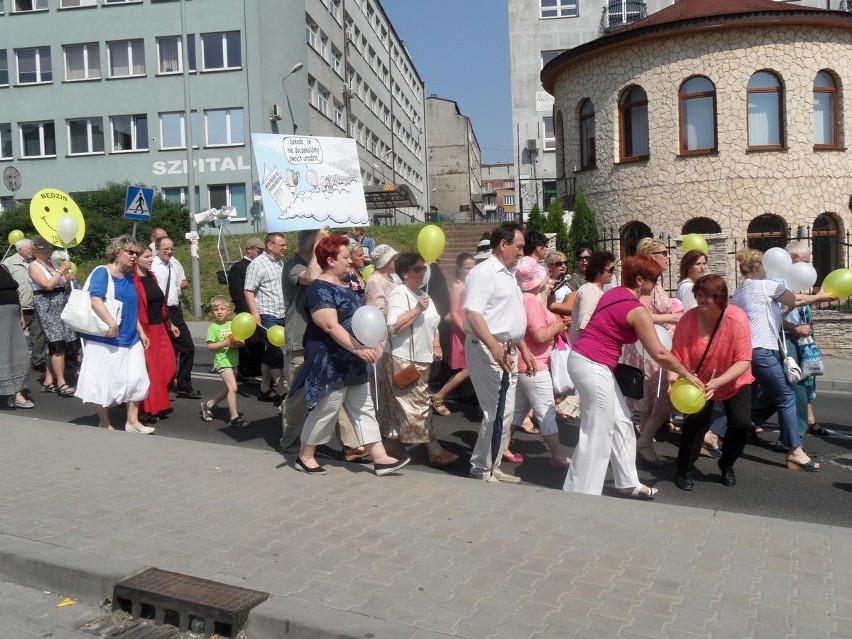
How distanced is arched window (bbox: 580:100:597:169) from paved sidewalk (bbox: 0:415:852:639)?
18.0m

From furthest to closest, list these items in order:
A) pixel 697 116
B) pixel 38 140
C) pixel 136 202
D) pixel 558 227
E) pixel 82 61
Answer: pixel 38 140 < pixel 82 61 < pixel 558 227 < pixel 697 116 < pixel 136 202

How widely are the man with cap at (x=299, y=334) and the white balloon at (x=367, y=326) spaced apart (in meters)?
0.85

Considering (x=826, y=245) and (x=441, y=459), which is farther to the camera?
(x=826, y=245)

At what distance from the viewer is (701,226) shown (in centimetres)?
2092

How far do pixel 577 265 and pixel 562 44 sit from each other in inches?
1312

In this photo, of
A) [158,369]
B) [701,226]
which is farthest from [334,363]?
[701,226]

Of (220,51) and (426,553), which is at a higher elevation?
(220,51)

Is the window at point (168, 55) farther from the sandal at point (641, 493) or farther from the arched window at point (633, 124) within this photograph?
the sandal at point (641, 493)

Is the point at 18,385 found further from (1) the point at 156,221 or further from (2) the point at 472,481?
(1) the point at 156,221

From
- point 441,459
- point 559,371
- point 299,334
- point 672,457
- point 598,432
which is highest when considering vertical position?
point 299,334

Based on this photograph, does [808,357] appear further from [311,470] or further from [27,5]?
[27,5]

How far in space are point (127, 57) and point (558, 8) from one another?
20.1 metres

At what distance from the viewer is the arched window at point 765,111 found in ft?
66.6

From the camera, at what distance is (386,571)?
448cm
